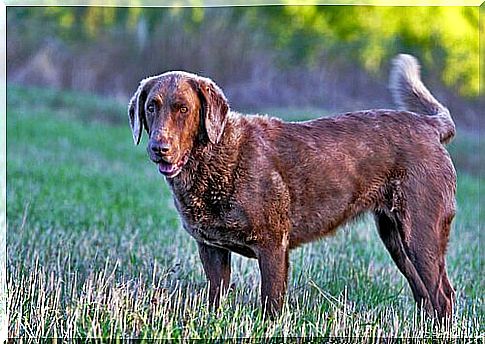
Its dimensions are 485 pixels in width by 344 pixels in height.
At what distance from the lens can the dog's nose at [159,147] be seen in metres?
4.92

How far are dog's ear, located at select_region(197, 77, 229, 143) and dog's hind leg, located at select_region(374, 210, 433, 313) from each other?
131 cm

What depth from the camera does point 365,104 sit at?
59.4ft

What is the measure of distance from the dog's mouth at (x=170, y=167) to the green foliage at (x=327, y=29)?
1253 cm

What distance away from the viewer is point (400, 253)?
6.15 metres

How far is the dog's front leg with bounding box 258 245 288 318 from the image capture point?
17.4ft

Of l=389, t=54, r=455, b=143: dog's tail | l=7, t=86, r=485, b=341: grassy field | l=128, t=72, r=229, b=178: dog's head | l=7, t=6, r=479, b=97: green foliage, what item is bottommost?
l=7, t=86, r=485, b=341: grassy field

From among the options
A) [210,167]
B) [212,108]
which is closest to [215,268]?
[210,167]

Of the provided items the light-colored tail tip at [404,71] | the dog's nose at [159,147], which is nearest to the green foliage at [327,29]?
the light-colored tail tip at [404,71]

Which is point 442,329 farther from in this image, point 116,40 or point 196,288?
point 116,40

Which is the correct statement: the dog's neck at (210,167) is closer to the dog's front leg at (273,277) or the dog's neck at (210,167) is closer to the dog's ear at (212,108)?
the dog's ear at (212,108)

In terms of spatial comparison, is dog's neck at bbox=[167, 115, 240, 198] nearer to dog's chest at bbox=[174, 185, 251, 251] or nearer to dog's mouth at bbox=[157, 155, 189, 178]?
dog's chest at bbox=[174, 185, 251, 251]

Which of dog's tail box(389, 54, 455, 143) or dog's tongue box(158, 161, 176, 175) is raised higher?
dog's tail box(389, 54, 455, 143)

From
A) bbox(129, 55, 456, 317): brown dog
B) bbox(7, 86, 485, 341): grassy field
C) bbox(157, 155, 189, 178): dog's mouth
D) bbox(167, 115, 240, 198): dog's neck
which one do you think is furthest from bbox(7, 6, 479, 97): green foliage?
bbox(157, 155, 189, 178): dog's mouth

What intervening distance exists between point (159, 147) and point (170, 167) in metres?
0.23
